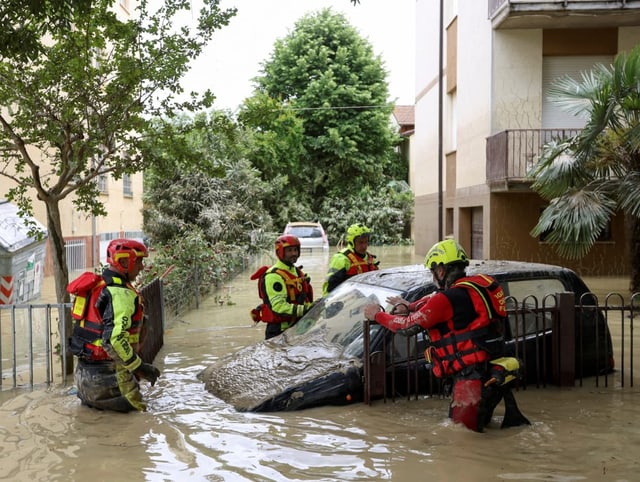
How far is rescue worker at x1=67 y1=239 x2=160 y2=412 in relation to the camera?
5.42m

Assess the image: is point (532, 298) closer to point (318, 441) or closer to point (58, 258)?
point (318, 441)

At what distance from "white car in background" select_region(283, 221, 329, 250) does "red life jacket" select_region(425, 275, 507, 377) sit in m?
22.1

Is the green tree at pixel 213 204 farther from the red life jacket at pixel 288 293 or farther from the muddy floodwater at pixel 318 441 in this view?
the muddy floodwater at pixel 318 441

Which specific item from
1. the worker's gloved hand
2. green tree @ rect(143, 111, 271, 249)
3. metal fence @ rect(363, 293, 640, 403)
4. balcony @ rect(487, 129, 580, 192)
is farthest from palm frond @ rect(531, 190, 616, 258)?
green tree @ rect(143, 111, 271, 249)

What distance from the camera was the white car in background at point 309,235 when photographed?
27.5 meters

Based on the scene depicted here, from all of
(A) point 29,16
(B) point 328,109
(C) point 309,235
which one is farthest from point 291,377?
(B) point 328,109

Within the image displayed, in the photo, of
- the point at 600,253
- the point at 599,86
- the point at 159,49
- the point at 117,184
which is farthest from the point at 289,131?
the point at 159,49

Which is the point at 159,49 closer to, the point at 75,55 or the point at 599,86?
the point at 75,55

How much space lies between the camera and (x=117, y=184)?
25.5 meters

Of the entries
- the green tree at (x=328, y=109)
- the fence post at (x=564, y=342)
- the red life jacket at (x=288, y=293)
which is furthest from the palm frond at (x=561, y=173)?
the green tree at (x=328, y=109)

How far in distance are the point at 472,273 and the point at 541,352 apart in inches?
39.0

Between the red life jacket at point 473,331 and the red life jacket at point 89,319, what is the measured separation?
7.76 feet

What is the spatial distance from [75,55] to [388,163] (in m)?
34.8

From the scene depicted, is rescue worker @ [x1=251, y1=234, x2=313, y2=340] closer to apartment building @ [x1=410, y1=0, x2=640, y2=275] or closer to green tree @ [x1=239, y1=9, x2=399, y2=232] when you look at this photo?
apartment building @ [x1=410, y1=0, x2=640, y2=275]
